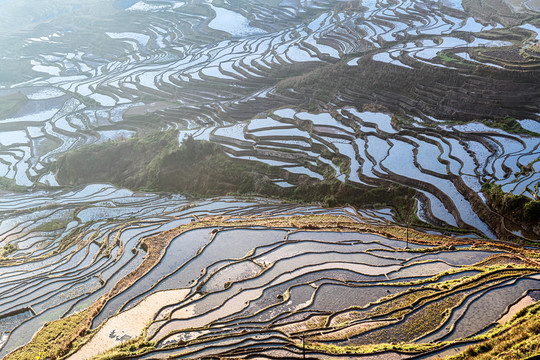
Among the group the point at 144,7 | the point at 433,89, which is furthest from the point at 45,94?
the point at 433,89

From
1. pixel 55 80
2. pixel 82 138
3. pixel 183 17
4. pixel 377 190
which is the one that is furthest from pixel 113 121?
pixel 183 17

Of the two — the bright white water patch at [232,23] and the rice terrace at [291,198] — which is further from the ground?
the bright white water patch at [232,23]

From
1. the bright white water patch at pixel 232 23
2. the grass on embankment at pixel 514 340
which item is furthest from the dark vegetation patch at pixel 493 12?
the grass on embankment at pixel 514 340

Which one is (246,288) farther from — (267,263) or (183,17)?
(183,17)

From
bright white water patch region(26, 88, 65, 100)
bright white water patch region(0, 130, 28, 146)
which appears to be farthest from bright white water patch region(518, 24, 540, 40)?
bright white water patch region(26, 88, 65, 100)

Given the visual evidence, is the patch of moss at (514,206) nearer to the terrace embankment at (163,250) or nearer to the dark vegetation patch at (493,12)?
the terrace embankment at (163,250)

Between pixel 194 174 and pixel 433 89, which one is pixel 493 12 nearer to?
pixel 433 89
